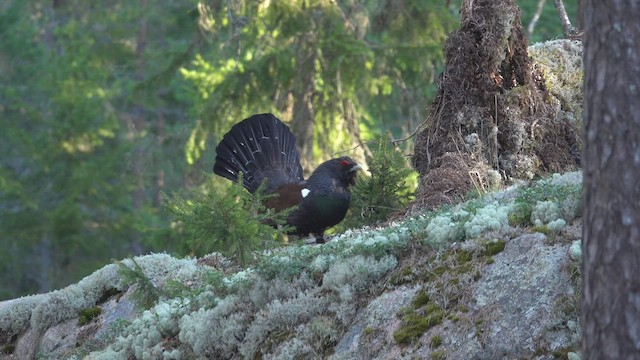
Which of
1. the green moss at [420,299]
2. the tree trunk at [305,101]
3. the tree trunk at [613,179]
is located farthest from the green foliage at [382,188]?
the tree trunk at [305,101]

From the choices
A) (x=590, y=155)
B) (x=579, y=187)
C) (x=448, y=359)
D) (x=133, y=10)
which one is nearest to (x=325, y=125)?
(x=579, y=187)

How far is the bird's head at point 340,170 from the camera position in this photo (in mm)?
10164

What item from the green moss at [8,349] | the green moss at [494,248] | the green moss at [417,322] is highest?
the green moss at [494,248]

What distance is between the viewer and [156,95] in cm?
3303

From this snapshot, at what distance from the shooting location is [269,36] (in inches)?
688

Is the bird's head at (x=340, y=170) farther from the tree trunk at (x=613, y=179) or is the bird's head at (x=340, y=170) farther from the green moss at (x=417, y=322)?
the tree trunk at (x=613, y=179)

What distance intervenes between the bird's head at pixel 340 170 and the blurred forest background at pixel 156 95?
6.08 meters

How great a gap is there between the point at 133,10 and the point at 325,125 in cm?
→ 1579

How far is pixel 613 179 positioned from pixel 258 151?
7578 millimetres

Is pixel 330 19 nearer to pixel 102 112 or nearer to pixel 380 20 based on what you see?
pixel 380 20

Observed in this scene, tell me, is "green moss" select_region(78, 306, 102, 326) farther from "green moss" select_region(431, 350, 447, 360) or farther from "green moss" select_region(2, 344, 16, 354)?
"green moss" select_region(431, 350, 447, 360)

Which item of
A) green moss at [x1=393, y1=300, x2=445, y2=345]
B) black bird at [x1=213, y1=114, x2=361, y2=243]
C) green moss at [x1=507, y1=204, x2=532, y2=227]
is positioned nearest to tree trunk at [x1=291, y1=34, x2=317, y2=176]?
black bird at [x1=213, y1=114, x2=361, y2=243]

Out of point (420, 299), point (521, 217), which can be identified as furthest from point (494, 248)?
point (420, 299)

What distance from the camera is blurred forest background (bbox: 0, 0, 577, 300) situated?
677 inches
